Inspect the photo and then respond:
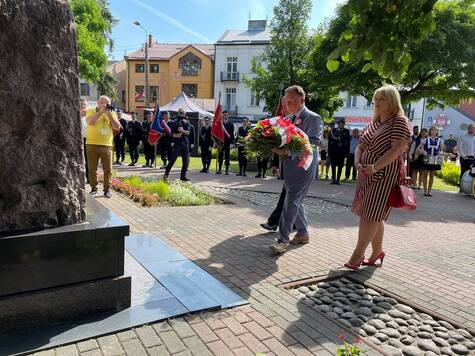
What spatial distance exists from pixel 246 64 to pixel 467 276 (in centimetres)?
4638

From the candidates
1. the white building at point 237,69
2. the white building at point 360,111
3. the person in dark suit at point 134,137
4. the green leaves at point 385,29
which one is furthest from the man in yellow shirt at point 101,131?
the white building at point 237,69

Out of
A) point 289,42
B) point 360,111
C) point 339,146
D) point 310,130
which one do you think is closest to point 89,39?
point 289,42

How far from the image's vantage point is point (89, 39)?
2359cm

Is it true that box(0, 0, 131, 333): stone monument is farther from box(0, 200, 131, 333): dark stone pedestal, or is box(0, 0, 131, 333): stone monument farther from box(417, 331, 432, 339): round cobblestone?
box(417, 331, 432, 339): round cobblestone

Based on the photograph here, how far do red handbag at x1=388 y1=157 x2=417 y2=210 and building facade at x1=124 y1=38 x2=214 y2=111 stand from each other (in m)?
48.4

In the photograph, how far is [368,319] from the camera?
351 centimetres

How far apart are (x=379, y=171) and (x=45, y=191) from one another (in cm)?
314

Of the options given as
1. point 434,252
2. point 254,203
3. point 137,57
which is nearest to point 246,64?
point 137,57

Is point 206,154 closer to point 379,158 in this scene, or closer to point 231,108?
point 379,158

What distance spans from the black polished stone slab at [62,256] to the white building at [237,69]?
45.7 metres

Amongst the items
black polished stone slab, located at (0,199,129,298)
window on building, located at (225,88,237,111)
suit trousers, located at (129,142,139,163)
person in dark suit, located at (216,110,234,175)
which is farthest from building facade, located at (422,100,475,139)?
black polished stone slab, located at (0,199,129,298)

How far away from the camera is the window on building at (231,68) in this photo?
49594 mm

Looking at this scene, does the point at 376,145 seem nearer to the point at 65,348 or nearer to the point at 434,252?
the point at 434,252

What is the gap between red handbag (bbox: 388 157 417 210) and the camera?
4246 mm
